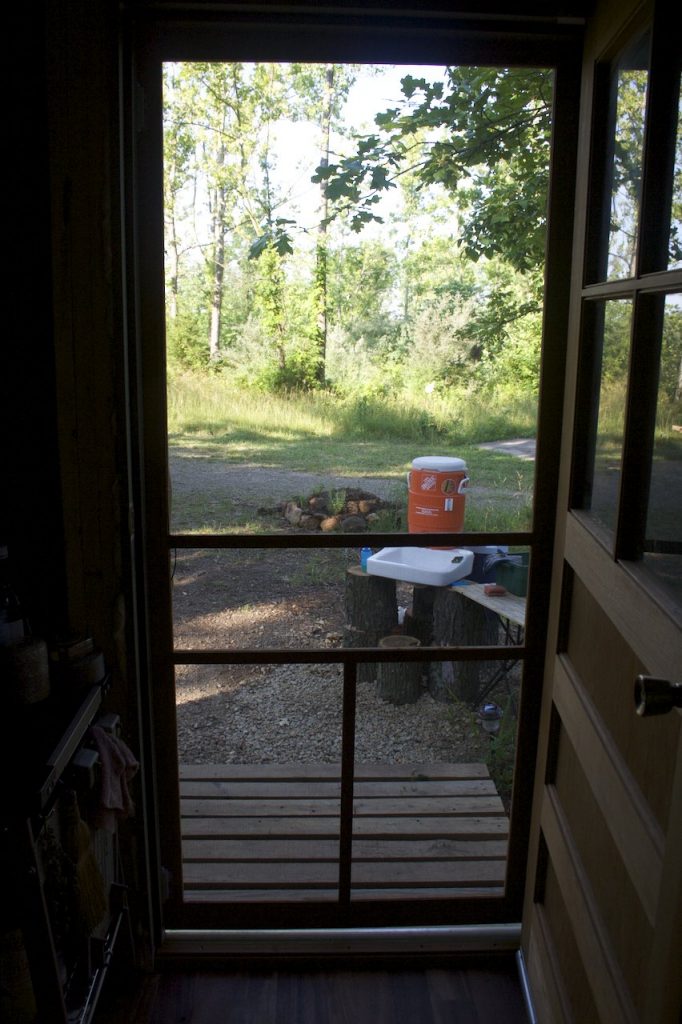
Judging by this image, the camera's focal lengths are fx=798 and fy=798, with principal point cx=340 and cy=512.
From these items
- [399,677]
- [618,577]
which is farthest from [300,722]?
[618,577]

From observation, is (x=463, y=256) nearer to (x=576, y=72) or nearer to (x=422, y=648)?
(x=576, y=72)

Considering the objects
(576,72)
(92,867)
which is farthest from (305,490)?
(576,72)

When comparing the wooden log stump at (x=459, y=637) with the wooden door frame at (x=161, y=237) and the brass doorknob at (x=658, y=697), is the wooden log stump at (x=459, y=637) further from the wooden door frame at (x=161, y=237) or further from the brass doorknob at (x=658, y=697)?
the brass doorknob at (x=658, y=697)

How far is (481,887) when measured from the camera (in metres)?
2.12

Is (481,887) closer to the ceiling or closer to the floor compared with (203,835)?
closer to the floor

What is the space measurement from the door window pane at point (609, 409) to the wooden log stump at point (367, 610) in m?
0.52

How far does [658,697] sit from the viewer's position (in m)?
0.86

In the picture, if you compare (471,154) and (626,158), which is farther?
(471,154)

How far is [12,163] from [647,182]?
4.03 ft

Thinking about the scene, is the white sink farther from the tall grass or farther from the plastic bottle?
the plastic bottle

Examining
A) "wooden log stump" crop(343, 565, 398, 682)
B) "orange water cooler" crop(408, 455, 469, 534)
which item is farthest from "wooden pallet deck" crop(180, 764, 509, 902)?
"orange water cooler" crop(408, 455, 469, 534)

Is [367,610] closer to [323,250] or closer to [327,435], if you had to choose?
[327,435]

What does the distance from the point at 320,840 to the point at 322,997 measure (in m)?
0.36

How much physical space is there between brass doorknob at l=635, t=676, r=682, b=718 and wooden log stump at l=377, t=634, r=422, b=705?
1098 millimetres
